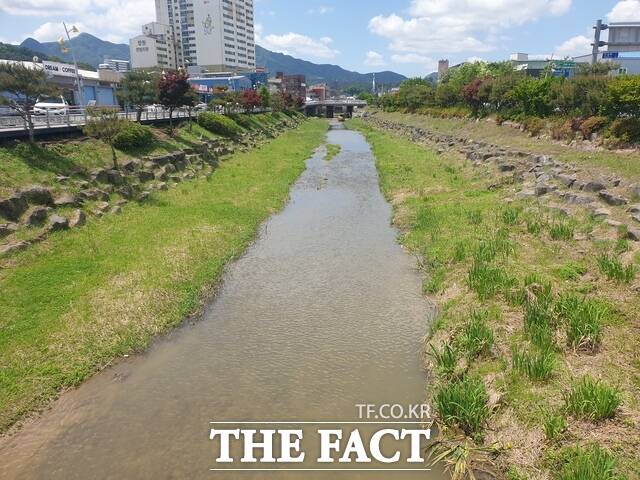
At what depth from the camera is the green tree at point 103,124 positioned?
25797 millimetres

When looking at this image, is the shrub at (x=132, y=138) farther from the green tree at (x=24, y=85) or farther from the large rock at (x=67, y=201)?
the large rock at (x=67, y=201)

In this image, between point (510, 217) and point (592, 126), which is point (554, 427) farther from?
point (592, 126)

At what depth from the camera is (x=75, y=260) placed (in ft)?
54.8

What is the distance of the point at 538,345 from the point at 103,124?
25478mm

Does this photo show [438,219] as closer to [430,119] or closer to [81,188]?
[81,188]

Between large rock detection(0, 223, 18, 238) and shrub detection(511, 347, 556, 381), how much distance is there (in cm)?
1867

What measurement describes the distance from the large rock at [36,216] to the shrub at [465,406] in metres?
17.9

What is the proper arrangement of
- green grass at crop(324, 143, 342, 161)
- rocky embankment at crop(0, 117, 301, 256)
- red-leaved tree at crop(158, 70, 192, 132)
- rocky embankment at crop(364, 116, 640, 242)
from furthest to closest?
1. green grass at crop(324, 143, 342, 161)
2. red-leaved tree at crop(158, 70, 192, 132)
3. rocky embankment at crop(0, 117, 301, 256)
4. rocky embankment at crop(364, 116, 640, 242)

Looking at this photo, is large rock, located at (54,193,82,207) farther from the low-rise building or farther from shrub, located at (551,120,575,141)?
the low-rise building

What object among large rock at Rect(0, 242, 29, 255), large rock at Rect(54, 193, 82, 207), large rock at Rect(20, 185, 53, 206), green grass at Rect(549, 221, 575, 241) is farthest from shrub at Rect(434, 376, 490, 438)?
Result: large rock at Rect(20, 185, 53, 206)

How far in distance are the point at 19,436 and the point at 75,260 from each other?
8.84 metres

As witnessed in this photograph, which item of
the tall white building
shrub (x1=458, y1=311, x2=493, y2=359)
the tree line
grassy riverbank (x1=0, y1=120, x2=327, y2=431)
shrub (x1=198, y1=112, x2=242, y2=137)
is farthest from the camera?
the tall white building

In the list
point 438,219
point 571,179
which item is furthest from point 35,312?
point 571,179

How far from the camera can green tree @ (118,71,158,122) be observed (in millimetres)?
39312
